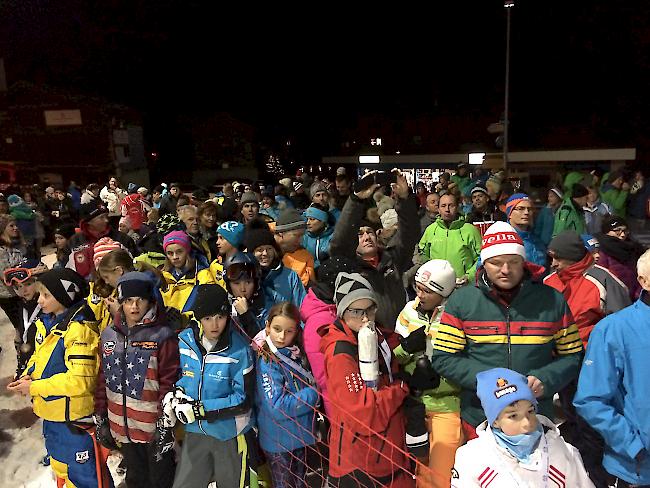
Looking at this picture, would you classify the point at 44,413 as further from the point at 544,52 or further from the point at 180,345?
the point at 544,52

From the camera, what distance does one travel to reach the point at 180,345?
3.11 meters

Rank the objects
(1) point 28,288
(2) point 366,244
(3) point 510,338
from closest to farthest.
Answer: (3) point 510,338, (2) point 366,244, (1) point 28,288

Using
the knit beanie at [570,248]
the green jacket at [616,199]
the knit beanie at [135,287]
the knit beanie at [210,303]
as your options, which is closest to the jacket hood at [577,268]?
the knit beanie at [570,248]

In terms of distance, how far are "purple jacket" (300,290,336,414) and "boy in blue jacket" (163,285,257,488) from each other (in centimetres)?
39

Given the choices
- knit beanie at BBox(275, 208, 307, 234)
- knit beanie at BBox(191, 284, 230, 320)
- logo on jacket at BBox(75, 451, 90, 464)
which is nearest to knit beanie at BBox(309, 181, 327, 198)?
knit beanie at BBox(275, 208, 307, 234)

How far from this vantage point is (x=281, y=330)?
119 inches

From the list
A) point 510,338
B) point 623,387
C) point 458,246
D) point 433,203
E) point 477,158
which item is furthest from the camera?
point 477,158

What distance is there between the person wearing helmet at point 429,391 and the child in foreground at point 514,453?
618mm

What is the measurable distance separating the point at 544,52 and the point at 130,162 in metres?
24.4

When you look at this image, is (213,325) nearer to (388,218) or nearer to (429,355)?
(429,355)

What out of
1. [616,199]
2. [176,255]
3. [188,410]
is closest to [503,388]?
[188,410]

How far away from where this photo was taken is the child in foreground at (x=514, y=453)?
82.3 inches

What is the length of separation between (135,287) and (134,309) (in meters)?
0.14

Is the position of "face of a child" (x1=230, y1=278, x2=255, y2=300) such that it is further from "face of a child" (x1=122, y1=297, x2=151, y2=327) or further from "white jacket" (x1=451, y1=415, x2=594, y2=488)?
"white jacket" (x1=451, y1=415, x2=594, y2=488)
